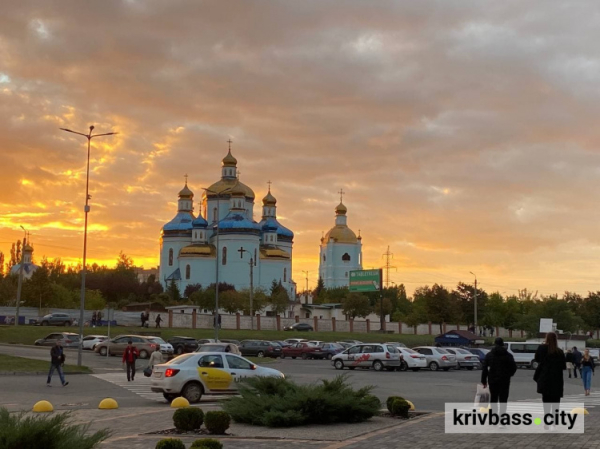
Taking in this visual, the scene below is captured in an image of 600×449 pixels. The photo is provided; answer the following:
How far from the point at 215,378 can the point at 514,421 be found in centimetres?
995

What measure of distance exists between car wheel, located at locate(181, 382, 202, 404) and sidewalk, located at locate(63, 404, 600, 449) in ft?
18.4

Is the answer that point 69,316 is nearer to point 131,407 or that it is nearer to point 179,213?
point 179,213

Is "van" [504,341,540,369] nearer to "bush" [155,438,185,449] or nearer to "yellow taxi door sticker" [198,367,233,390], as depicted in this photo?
"yellow taxi door sticker" [198,367,233,390]

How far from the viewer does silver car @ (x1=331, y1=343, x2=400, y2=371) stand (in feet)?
134

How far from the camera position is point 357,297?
4262 inches

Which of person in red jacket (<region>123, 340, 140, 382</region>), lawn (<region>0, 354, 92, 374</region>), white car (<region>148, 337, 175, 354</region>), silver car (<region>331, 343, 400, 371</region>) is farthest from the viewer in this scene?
white car (<region>148, 337, 175, 354</region>)

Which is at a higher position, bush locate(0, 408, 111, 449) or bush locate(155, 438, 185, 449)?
bush locate(0, 408, 111, 449)

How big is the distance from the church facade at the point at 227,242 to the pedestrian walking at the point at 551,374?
9844cm

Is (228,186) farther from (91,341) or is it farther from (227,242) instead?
(91,341)

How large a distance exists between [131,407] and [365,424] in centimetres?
766

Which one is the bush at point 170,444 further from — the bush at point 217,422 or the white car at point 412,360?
the white car at point 412,360

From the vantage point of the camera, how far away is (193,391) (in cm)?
2178

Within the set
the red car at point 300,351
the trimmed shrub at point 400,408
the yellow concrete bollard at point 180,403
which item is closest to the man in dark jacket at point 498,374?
the trimmed shrub at point 400,408

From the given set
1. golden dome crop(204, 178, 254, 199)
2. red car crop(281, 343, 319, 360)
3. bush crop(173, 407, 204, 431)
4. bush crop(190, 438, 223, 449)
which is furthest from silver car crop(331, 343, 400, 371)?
golden dome crop(204, 178, 254, 199)
